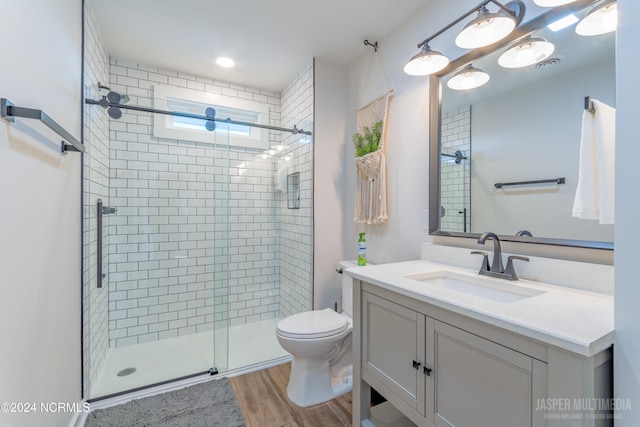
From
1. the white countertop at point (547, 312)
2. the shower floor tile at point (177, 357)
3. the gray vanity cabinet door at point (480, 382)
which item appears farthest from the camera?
the shower floor tile at point (177, 357)

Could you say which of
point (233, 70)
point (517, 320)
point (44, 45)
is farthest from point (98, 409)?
point (233, 70)

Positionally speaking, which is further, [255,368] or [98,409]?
[255,368]

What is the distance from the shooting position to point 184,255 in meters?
2.67

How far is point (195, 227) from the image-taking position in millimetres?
2711

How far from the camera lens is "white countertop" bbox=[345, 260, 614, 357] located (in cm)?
74

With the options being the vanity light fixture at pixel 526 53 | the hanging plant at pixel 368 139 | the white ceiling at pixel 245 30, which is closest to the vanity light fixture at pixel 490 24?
the vanity light fixture at pixel 526 53

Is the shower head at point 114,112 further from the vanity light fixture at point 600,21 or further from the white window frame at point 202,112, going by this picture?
the vanity light fixture at point 600,21

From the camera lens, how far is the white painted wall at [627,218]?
2.50ft

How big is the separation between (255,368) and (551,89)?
252cm

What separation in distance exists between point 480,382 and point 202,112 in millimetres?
3130

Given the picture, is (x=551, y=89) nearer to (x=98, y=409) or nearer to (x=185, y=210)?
(x=185, y=210)

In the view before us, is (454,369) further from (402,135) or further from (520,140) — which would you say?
(402,135)

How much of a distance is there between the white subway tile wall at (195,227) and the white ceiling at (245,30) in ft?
0.85

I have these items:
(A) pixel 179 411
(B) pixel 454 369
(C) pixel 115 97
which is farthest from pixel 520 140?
(C) pixel 115 97
